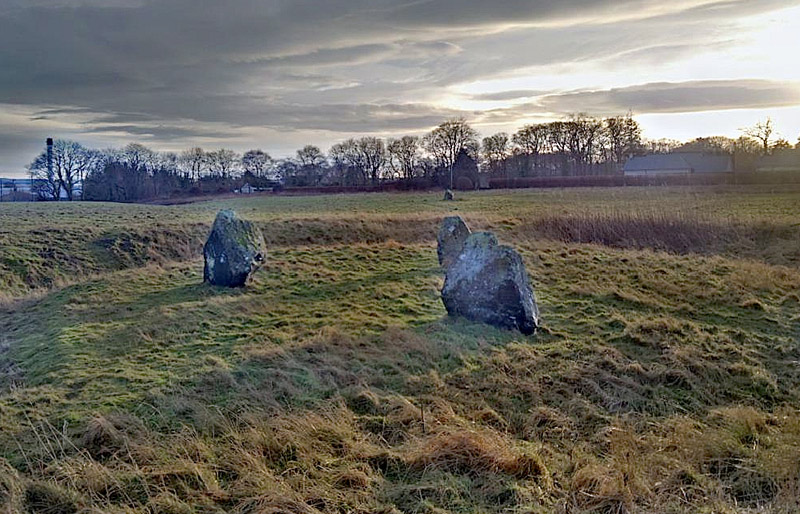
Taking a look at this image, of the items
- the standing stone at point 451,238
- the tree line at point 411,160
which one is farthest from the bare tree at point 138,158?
the standing stone at point 451,238

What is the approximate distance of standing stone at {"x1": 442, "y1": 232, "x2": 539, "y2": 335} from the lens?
9047mm

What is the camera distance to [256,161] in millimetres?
67562

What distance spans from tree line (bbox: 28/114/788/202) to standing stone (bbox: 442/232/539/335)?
159 feet

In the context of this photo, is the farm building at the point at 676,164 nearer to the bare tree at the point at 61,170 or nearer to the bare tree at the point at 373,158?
the bare tree at the point at 373,158

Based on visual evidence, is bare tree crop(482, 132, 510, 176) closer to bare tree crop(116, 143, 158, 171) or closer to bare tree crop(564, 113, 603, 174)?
bare tree crop(564, 113, 603, 174)

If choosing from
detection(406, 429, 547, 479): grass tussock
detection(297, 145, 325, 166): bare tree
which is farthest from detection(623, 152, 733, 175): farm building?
detection(406, 429, 547, 479): grass tussock

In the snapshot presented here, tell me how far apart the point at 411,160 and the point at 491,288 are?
194 feet

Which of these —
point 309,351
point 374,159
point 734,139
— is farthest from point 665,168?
point 309,351

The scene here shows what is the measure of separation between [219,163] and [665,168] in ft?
184

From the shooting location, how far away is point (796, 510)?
3.88m

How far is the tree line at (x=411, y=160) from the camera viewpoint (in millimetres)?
59344

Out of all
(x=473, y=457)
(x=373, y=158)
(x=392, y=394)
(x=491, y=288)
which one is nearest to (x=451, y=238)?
(x=491, y=288)

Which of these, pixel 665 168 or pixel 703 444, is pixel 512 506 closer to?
pixel 703 444

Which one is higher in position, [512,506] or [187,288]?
[187,288]
